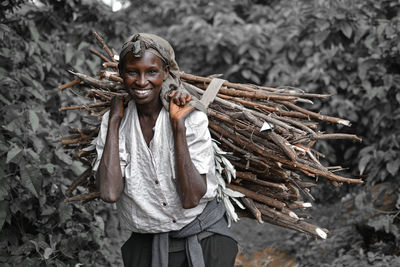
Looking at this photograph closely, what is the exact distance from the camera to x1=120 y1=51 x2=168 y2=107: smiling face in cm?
194

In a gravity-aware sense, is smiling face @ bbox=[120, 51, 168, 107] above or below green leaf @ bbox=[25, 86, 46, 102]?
above

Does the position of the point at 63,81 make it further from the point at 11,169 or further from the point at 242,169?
the point at 242,169

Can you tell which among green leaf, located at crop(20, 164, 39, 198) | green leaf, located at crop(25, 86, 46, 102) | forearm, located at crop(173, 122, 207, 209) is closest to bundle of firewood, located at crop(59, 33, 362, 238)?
forearm, located at crop(173, 122, 207, 209)

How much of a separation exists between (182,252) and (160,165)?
43cm

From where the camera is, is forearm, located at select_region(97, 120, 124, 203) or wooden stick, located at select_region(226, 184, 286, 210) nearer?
forearm, located at select_region(97, 120, 124, 203)

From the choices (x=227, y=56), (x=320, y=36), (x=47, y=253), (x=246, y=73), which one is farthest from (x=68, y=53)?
(x=227, y=56)

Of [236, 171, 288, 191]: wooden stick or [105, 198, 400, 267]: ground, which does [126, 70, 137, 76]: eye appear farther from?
[105, 198, 400, 267]: ground

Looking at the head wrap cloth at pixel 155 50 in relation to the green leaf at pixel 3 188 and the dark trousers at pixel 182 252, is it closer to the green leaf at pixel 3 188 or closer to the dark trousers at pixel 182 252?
the dark trousers at pixel 182 252

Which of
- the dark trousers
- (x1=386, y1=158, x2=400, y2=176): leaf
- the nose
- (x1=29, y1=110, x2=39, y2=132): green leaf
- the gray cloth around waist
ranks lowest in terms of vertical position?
(x1=386, y1=158, x2=400, y2=176): leaf

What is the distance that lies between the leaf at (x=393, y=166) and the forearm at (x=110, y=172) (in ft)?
8.95

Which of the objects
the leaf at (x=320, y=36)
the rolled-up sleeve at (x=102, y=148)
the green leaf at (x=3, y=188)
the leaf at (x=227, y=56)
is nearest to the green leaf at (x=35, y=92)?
the green leaf at (x=3, y=188)

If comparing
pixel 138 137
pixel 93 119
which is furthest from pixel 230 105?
pixel 93 119

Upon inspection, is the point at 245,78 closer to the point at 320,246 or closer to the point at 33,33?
the point at 320,246

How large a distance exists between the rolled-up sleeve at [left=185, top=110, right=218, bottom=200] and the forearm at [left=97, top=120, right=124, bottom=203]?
0.33m
